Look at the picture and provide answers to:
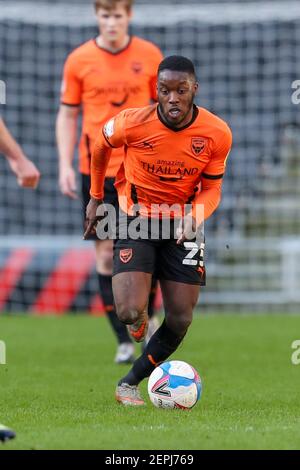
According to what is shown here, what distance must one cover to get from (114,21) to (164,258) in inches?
111


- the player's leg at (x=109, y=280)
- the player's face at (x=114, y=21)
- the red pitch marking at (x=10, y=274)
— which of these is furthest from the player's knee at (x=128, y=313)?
the red pitch marking at (x=10, y=274)

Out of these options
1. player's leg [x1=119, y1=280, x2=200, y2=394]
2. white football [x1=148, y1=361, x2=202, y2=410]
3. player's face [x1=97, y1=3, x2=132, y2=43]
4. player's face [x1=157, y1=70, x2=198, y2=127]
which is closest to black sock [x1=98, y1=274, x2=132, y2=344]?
player's face [x1=97, y1=3, x2=132, y2=43]

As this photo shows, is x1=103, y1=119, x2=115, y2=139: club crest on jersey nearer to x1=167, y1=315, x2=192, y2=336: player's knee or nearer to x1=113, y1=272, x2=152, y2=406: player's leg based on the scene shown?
x1=113, y1=272, x2=152, y2=406: player's leg

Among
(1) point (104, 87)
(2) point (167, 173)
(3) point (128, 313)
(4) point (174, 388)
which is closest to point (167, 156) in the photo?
(2) point (167, 173)

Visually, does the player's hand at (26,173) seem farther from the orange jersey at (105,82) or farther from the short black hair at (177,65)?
the orange jersey at (105,82)

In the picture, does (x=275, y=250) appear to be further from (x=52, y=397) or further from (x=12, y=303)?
(x=52, y=397)

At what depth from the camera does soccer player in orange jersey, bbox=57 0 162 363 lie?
8250 mm

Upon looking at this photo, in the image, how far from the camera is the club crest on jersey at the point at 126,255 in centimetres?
594

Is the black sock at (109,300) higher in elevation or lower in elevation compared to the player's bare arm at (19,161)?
lower

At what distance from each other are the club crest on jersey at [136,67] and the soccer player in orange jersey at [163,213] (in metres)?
2.32

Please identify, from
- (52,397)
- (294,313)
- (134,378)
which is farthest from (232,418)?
(294,313)

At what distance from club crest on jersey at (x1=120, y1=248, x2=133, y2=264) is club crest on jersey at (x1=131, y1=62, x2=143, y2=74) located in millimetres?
2722

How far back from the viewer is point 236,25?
15883 mm

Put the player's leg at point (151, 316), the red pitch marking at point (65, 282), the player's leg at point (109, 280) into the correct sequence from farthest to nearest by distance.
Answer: the red pitch marking at point (65, 282) → the player's leg at point (151, 316) → the player's leg at point (109, 280)
